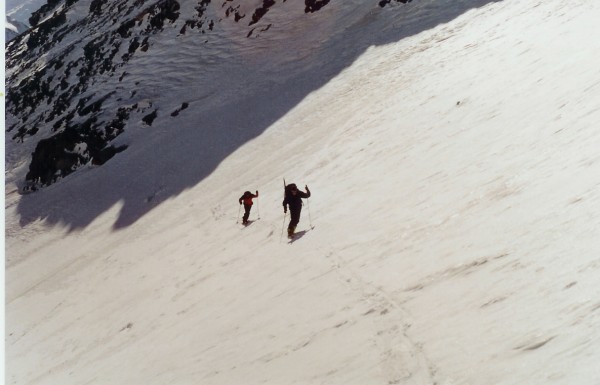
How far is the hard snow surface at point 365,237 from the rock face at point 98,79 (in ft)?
12.9

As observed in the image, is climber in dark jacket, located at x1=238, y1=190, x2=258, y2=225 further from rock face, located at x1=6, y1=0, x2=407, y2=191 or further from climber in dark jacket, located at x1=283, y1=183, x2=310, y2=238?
rock face, located at x1=6, y1=0, x2=407, y2=191

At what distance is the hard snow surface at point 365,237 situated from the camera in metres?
6.41

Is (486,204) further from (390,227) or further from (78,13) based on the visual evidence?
(78,13)

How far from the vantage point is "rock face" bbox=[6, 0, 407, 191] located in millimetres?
31266

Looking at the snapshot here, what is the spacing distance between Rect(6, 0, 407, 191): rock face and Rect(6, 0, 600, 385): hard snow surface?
3927mm

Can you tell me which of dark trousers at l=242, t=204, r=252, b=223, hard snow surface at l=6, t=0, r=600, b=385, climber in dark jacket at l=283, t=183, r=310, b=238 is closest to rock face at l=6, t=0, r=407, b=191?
hard snow surface at l=6, t=0, r=600, b=385

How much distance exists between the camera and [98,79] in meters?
36.9

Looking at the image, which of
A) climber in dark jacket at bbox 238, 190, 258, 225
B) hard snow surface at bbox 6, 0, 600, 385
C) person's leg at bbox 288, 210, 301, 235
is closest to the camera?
hard snow surface at bbox 6, 0, 600, 385

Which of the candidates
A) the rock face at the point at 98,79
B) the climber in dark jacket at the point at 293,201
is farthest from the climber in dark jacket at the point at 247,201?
the rock face at the point at 98,79

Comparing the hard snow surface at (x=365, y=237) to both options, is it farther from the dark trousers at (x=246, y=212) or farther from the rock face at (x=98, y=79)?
the rock face at (x=98, y=79)

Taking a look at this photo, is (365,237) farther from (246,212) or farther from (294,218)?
(246,212)

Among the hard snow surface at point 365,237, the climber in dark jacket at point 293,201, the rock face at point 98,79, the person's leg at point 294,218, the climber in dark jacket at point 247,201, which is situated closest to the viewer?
the hard snow surface at point 365,237

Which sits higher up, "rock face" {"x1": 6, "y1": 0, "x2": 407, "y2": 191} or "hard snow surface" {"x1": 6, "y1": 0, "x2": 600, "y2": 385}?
"rock face" {"x1": 6, "y1": 0, "x2": 407, "y2": 191}

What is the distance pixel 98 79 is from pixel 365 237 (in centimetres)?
3013
